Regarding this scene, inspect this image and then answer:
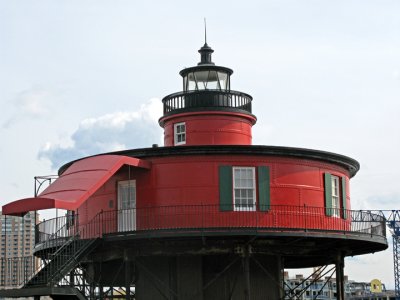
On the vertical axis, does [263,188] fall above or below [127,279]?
above

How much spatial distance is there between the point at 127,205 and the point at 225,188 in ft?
12.9

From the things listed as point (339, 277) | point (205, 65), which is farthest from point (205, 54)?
point (339, 277)

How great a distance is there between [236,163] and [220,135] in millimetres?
4561

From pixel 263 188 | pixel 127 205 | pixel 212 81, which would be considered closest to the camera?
pixel 263 188

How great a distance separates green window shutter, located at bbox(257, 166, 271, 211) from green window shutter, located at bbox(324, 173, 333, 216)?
2.84 metres

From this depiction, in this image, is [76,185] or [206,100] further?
[206,100]

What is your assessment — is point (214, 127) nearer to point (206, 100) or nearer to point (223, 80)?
point (206, 100)

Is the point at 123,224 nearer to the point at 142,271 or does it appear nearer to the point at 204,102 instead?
the point at 142,271

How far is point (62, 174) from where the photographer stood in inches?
1298

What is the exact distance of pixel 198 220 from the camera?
30.4m

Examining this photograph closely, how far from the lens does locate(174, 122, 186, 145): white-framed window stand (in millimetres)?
35938

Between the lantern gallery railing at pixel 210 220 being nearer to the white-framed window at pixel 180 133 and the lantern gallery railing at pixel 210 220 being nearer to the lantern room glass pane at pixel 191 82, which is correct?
the white-framed window at pixel 180 133

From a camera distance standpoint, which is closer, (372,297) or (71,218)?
(71,218)

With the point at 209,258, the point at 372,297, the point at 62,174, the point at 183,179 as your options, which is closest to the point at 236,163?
the point at 183,179
